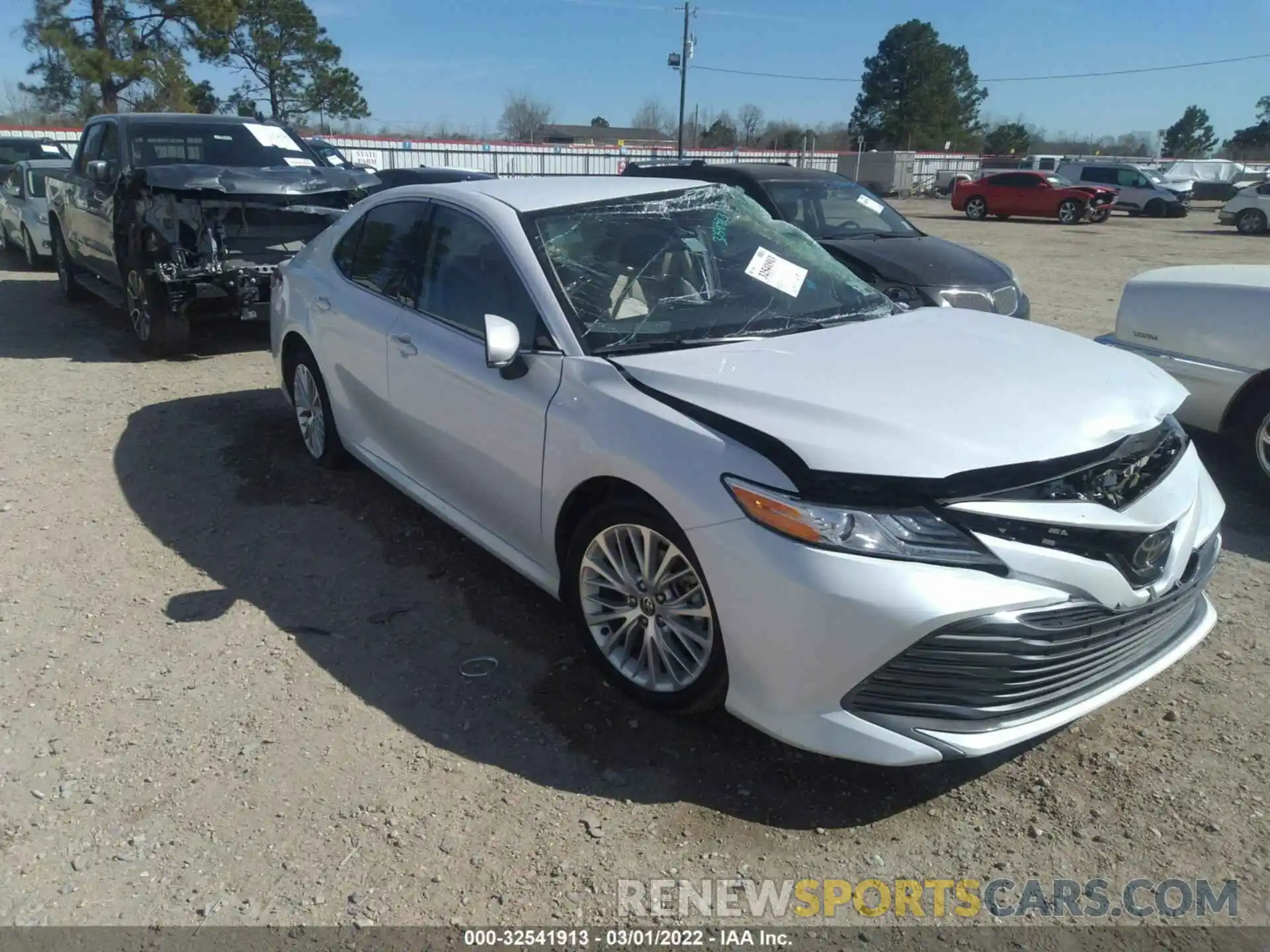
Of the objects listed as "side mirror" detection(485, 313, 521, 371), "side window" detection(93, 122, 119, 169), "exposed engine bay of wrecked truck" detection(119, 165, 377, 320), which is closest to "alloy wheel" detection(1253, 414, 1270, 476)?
"side mirror" detection(485, 313, 521, 371)

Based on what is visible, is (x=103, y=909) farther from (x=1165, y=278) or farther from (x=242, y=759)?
(x=1165, y=278)

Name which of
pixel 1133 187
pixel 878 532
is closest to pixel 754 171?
pixel 878 532

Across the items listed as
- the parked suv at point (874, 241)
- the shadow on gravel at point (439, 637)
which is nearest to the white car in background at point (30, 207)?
the parked suv at point (874, 241)

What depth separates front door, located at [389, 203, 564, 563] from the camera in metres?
3.46

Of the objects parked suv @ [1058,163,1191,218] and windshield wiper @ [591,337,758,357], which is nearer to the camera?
windshield wiper @ [591,337,758,357]

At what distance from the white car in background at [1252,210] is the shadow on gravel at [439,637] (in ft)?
98.1

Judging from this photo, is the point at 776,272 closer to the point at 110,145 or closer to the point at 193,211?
the point at 193,211

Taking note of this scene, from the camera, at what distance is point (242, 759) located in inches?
120

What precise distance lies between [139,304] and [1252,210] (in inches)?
1167

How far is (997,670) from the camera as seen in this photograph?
2520 mm

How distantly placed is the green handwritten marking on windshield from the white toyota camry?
2cm

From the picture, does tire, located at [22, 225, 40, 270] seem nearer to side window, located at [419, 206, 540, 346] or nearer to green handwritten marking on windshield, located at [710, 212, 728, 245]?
side window, located at [419, 206, 540, 346]

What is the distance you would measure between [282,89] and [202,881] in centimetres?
5152

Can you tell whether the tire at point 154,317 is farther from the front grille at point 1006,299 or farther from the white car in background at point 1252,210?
the white car in background at point 1252,210
